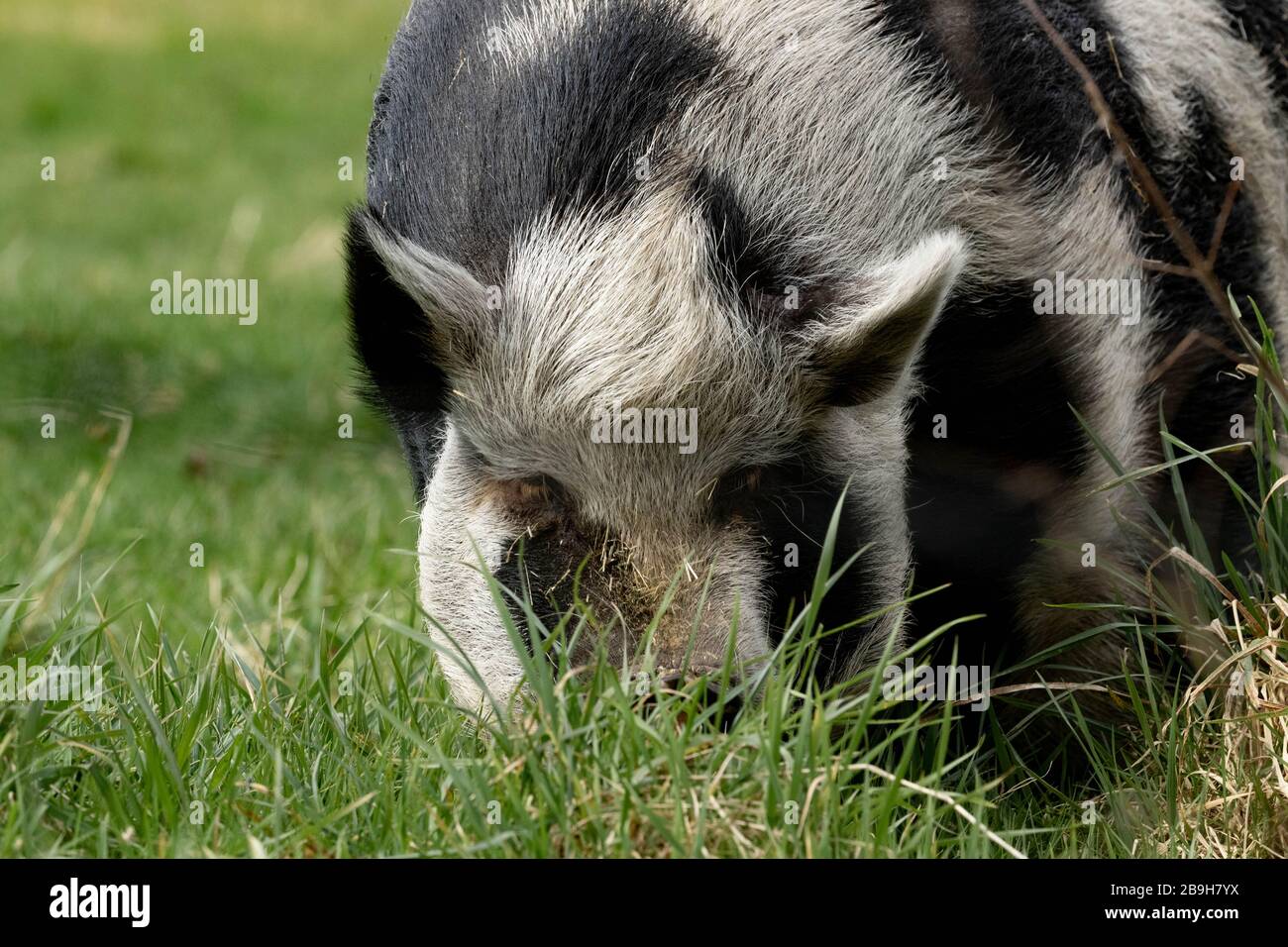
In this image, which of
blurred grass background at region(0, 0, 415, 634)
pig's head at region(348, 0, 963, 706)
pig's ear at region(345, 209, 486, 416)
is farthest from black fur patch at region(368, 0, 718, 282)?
blurred grass background at region(0, 0, 415, 634)

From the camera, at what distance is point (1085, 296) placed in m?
4.11

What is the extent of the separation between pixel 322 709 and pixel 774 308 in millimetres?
1348

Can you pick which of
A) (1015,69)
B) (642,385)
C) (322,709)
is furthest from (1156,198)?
(322,709)

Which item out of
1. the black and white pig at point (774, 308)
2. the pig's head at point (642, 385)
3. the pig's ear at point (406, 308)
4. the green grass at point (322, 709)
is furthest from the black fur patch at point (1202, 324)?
the pig's ear at point (406, 308)

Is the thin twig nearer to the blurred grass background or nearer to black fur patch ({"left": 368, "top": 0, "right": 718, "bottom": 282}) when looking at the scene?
black fur patch ({"left": 368, "top": 0, "right": 718, "bottom": 282})

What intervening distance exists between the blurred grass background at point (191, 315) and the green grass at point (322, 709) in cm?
3

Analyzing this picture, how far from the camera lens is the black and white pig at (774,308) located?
352 cm

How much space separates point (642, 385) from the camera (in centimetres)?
343

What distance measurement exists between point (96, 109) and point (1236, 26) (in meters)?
10.8

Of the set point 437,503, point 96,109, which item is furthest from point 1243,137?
point 96,109

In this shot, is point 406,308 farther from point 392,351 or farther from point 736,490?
point 736,490

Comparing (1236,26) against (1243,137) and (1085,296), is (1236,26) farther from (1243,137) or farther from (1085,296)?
(1085,296)

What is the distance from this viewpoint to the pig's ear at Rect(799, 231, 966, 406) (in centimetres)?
350

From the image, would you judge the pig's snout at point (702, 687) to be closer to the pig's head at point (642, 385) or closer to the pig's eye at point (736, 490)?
the pig's head at point (642, 385)
